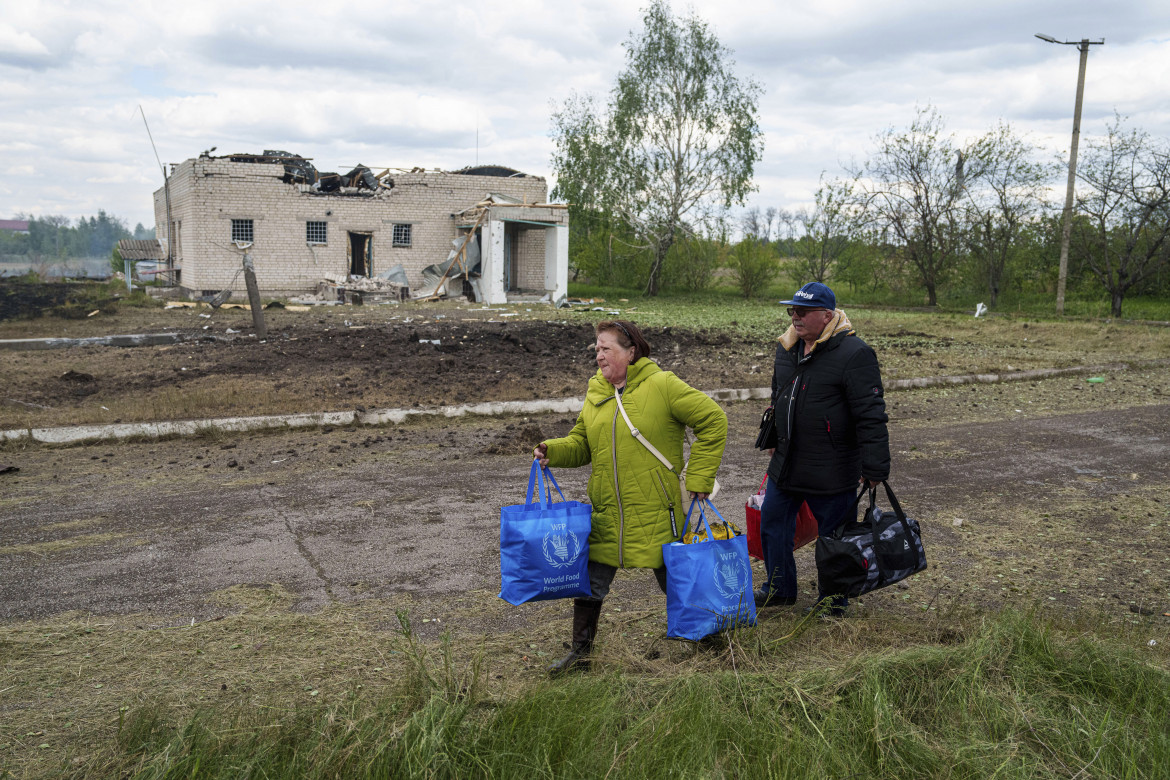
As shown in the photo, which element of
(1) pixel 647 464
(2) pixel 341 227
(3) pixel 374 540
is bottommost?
(3) pixel 374 540

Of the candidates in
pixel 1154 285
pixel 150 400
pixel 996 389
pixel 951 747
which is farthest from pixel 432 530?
pixel 1154 285

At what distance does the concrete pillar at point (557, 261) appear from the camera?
1168 inches

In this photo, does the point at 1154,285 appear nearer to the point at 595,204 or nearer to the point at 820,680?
the point at 595,204

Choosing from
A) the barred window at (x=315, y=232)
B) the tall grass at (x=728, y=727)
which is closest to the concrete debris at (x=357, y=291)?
the barred window at (x=315, y=232)

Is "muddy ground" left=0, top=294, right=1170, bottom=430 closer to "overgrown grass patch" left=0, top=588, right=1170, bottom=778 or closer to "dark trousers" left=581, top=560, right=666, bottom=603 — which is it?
"overgrown grass patch" left=0, top=588, right=1170, bottom=778

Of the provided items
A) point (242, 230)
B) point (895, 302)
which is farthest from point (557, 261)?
point (895, 302)

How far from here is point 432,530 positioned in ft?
18.5

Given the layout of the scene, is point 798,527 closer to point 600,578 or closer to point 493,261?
point 600,578

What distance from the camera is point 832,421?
3824mm

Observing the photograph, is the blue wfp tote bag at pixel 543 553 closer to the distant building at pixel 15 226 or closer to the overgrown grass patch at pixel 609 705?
the overgrown grass patch at pixel 609 705

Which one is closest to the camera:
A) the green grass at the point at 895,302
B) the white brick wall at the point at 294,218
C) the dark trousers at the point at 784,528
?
the dark trousers at the point at 784,528

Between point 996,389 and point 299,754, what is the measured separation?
11.1 m

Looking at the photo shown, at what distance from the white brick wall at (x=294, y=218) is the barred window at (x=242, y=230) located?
0.70 feet

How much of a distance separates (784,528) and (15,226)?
431 ft
